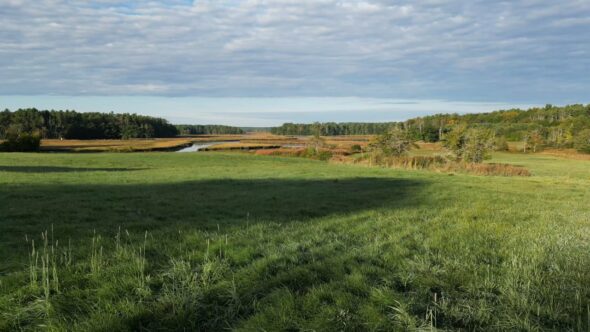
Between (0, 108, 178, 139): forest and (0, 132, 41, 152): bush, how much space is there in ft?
174

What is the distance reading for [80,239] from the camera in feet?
26.1

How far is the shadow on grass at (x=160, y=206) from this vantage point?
981cm

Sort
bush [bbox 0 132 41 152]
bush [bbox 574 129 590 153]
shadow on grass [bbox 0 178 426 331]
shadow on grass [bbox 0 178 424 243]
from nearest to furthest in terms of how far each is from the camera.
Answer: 1. shadow on grass [bbox 0 178 426 331]
2. shadow on grass [bbox 0 178 424 243]
3. bush [bbox 0 132 41 152]
4. bush [bbox 574 129 590 153]

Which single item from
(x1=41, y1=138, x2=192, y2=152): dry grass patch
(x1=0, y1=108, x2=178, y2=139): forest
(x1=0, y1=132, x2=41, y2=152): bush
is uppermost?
(x1=0, y1=108, x2=178, y2=139): forest

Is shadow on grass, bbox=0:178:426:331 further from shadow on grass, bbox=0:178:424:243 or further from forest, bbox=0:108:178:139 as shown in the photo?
forest, bbox=0:108:178:139

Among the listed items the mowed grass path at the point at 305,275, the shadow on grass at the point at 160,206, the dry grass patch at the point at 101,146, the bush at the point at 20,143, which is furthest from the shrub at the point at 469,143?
the bush at the point at 20,143

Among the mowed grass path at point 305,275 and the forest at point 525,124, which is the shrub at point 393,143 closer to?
the forest at point 525,124

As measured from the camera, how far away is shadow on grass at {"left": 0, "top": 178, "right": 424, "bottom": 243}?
981cm

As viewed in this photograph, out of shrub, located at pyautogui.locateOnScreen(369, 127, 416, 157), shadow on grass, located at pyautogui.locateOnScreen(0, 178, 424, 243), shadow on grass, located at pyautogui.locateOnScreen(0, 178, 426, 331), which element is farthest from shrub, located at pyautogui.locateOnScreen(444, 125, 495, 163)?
shadow on grass, located at pyautogui.locateOnScreen(0, 178, 426, 331)

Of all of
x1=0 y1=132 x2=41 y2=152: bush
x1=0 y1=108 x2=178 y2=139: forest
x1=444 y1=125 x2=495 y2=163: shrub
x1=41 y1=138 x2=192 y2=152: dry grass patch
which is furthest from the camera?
x1=0 y1=108 x2=178 y2=139: forest

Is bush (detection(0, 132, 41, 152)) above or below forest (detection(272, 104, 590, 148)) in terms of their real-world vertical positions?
below

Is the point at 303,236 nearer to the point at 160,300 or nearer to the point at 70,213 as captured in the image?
the point at 160,300

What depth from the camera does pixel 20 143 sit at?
265 ft

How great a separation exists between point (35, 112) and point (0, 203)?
16167 cm
